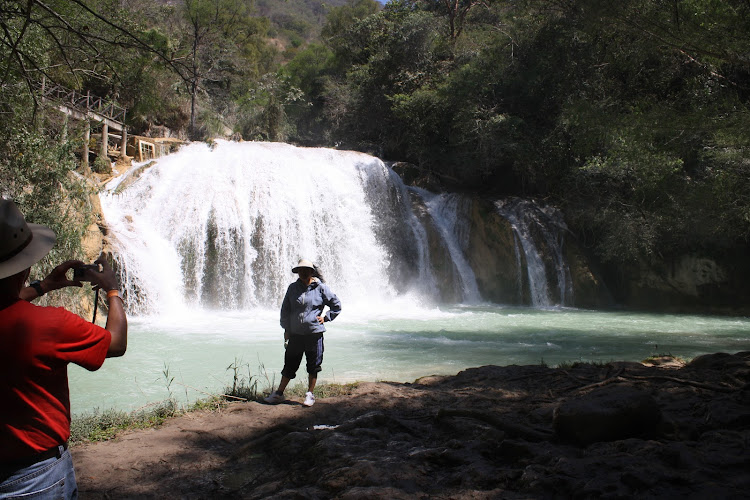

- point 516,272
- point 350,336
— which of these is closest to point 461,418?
point 350,336

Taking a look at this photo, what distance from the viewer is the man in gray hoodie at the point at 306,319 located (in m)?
5.35

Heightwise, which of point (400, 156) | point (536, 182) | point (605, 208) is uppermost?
point (400, 156)

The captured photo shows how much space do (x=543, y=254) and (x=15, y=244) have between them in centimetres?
1893

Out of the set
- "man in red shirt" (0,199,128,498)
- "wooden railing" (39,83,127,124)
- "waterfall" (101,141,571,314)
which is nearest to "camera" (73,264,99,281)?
"man in red shirt" (0,199,128,498)

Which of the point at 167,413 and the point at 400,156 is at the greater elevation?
the point at 400,156

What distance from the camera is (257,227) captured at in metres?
16.0

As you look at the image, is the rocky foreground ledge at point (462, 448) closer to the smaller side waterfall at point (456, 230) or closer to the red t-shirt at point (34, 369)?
the red t-shirt at point (34, 369)

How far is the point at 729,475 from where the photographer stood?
2531 millimetres

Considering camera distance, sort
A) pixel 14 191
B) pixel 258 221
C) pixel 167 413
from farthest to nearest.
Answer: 1. pixel 258 221
2. pixel 14 191
3. pixel 167 413

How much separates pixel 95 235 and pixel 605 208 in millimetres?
15231

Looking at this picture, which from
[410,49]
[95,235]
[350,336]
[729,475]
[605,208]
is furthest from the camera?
[410,49]

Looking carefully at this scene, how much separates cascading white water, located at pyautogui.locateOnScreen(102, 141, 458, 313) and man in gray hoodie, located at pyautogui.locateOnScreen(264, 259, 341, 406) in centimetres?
885

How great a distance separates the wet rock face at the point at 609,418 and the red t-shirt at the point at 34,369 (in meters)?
2.70

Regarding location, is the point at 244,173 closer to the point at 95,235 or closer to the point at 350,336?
the point at 95,235
